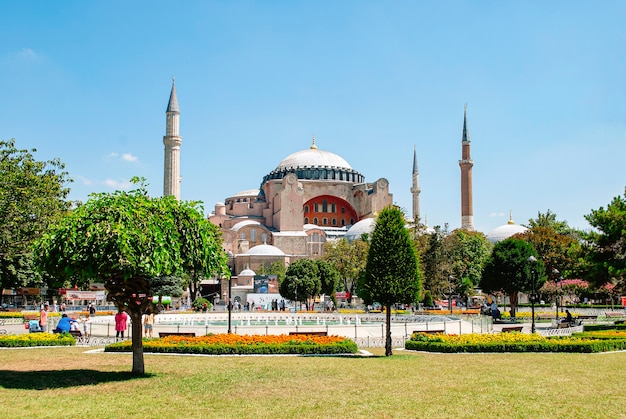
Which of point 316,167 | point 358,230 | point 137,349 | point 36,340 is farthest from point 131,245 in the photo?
point 316,167

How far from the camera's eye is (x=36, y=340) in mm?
15211

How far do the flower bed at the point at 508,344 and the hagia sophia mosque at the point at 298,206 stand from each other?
130 feet

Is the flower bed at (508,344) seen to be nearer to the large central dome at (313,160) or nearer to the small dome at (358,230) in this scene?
the small dome at (358,230)

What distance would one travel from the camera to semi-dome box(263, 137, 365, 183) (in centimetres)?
7556

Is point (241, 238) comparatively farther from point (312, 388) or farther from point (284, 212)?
point (312, 388)

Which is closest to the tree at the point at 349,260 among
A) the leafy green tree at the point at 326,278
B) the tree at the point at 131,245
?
the leafy green tree at the point at 326,278

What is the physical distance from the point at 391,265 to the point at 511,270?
71.5 feet

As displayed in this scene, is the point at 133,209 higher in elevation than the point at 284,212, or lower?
lower

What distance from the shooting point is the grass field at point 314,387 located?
760cm

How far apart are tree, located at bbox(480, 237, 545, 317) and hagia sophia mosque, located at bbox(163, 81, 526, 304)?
23.2m

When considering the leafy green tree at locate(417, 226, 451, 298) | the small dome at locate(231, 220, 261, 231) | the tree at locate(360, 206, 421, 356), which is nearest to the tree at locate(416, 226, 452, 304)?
the leafy green tree at locate(417, 226, 451, 298)

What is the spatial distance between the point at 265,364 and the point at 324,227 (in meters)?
61.3

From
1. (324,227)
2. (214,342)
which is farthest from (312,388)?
(324,227)

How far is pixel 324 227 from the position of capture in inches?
2876
